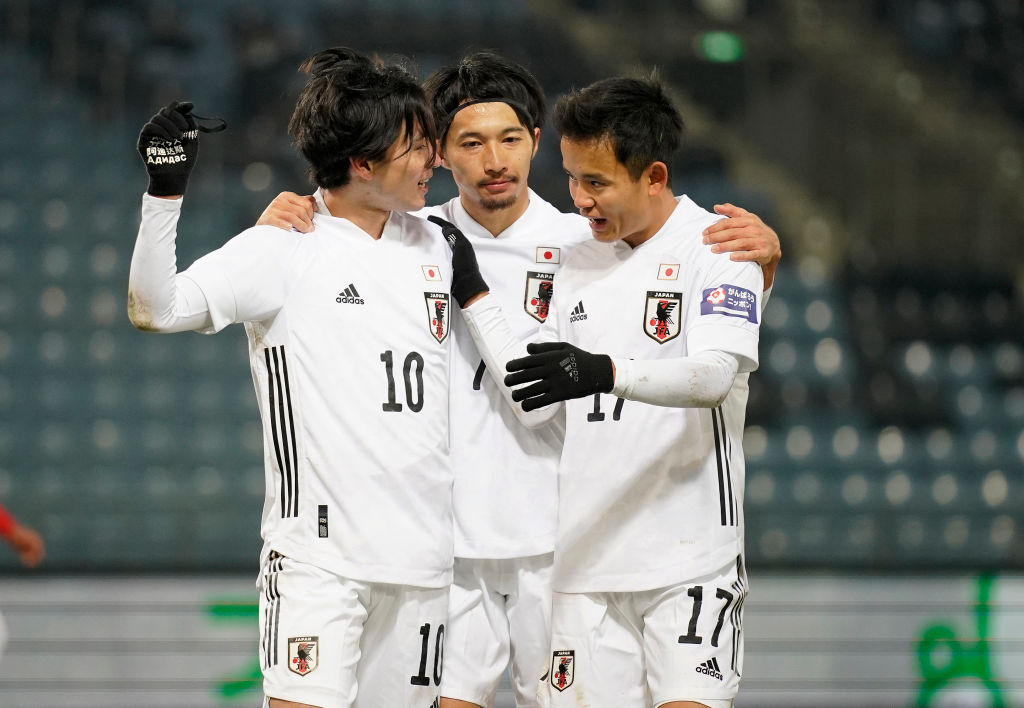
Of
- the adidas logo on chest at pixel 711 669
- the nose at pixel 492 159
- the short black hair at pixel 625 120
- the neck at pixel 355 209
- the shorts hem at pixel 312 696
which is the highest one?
the short black hair at pixel 625 120

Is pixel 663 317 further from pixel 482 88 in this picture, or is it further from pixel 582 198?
pixel 482 88

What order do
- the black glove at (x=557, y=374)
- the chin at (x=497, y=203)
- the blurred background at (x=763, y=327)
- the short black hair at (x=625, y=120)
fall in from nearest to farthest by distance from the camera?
the black glove at (x=557, y=374) → the short black hair at (x=625, y=120) → the chin at (x=497, y=203) → the blurred background at (x=763, y=327)

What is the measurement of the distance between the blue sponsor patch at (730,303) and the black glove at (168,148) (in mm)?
1188

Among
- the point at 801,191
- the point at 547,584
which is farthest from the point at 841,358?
the point at 547,584

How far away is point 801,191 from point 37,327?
172 inches

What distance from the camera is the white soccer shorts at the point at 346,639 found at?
2.61 m

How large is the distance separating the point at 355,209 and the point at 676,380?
911mm

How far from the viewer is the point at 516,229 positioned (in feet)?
10.6

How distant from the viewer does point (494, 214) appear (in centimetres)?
317

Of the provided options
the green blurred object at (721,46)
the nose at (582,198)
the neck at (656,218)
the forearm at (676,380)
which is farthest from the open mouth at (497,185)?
the green blurred object at (721,46)

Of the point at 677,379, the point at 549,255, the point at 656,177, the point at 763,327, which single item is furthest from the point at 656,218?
the point at 763,327

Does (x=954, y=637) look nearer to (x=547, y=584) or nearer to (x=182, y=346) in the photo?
(x=547, y=584)

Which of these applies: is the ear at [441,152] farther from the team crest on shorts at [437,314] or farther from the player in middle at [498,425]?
the team crest on shorts at [437,314]

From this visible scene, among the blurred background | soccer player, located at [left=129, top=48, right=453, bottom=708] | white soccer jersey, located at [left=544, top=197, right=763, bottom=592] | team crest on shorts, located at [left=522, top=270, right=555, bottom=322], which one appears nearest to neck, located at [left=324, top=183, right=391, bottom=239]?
soccer player, located at [left=129, top=48, right=453, bottom=708]
